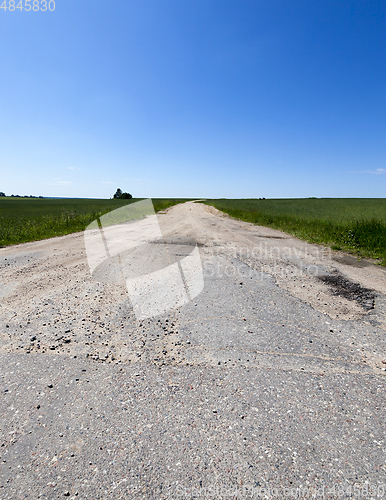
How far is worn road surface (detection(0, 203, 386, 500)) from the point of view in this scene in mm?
1650

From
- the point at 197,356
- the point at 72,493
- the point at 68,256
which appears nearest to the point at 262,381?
the point at 197,356

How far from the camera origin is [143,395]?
2.32 metres

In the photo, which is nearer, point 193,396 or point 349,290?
point 193,396

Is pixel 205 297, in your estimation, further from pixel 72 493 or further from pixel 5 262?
pixel 5 262

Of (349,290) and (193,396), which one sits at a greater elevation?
(193,396)

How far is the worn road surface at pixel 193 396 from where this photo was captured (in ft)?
5.41

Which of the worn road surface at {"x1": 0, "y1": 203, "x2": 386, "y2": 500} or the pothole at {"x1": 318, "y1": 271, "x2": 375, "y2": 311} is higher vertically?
the worn road surface at {"x1": 0, "y1": 203, "x2": 386, "y2": 500}

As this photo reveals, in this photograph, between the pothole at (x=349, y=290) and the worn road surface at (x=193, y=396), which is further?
the pothole at (x=349, y=290)

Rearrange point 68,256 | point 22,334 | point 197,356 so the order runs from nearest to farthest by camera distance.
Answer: point 197,356, point 22,334, point 68,256

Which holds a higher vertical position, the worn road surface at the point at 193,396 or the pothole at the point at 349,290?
the worn road surface at the point at 193,396

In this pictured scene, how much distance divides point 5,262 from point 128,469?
22.0ft

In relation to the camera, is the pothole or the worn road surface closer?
the worn road surface

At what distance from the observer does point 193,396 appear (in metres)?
2.32

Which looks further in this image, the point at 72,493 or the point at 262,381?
the point at 262,381
